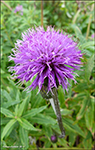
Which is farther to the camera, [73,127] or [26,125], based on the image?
[73,127]

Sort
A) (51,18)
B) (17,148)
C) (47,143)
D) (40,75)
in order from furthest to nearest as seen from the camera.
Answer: (51,18) < (47,143) < (17,148) < (40,75)

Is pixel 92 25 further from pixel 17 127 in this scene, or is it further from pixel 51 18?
pixel 17 127

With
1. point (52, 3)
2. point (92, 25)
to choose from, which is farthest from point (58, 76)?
point (52, 3)

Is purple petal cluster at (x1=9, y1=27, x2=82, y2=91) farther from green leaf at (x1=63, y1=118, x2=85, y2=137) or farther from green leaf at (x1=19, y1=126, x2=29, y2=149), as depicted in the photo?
green leaf at (x1=63, y1=118, x2=85, y2=137)

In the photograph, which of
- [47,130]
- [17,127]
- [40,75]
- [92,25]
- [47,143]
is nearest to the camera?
[40,75]

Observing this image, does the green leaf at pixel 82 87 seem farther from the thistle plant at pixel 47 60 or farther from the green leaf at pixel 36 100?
the thistle plant at pixel 47 60

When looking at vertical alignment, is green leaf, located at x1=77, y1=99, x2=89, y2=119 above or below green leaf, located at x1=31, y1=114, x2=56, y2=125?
above

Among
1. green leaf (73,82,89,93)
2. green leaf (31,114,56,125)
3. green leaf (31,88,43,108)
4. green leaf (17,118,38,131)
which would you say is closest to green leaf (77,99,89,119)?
green leaf (73,82,89,93)

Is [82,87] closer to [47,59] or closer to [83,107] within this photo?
[83,107]

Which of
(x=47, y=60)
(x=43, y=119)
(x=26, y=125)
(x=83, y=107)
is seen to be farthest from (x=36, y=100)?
(x=47, y=60)

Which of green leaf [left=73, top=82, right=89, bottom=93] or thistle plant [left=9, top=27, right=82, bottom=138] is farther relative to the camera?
green leaf [left=73, top=82, right=89, bottom=93]

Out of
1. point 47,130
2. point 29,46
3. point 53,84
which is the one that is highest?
point 29,46
